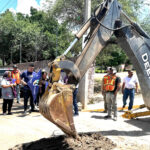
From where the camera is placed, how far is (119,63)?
47906 mm

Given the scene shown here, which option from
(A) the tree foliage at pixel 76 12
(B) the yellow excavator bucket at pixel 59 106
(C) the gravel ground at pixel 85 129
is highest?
(A) the tree foliage at pixel 76 12

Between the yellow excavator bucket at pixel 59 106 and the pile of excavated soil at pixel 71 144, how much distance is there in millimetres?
401

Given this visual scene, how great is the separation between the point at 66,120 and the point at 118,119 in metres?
4.00

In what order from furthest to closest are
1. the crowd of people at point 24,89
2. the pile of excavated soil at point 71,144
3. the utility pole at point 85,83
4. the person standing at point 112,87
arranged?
the utility pole at point 85,83, the crowd of people at point 24,89, the person standing at point 112,87, the pile of excavated soil at point 71,144

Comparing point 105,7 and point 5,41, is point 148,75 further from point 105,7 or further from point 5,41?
point 5,41

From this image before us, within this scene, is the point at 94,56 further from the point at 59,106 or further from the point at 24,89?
the point at 24,89

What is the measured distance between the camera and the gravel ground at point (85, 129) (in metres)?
5.10

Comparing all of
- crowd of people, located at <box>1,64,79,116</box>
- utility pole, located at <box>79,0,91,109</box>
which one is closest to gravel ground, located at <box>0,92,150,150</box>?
crowd of people, located at <box>1,64,79,116</box>

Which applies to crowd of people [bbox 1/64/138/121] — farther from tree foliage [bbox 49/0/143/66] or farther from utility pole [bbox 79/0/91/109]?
tree foliage [bbox 49/0/143/66]

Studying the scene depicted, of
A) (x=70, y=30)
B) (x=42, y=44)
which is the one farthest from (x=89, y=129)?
(x=42, y=44)

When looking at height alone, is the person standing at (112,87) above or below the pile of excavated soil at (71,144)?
above

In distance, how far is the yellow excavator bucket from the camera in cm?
371

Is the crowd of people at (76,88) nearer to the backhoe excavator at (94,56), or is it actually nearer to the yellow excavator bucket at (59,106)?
the backhoe excavator at (94,56)

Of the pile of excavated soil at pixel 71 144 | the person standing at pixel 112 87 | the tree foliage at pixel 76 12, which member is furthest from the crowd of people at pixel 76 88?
the tree foliage at pixel 76 12
